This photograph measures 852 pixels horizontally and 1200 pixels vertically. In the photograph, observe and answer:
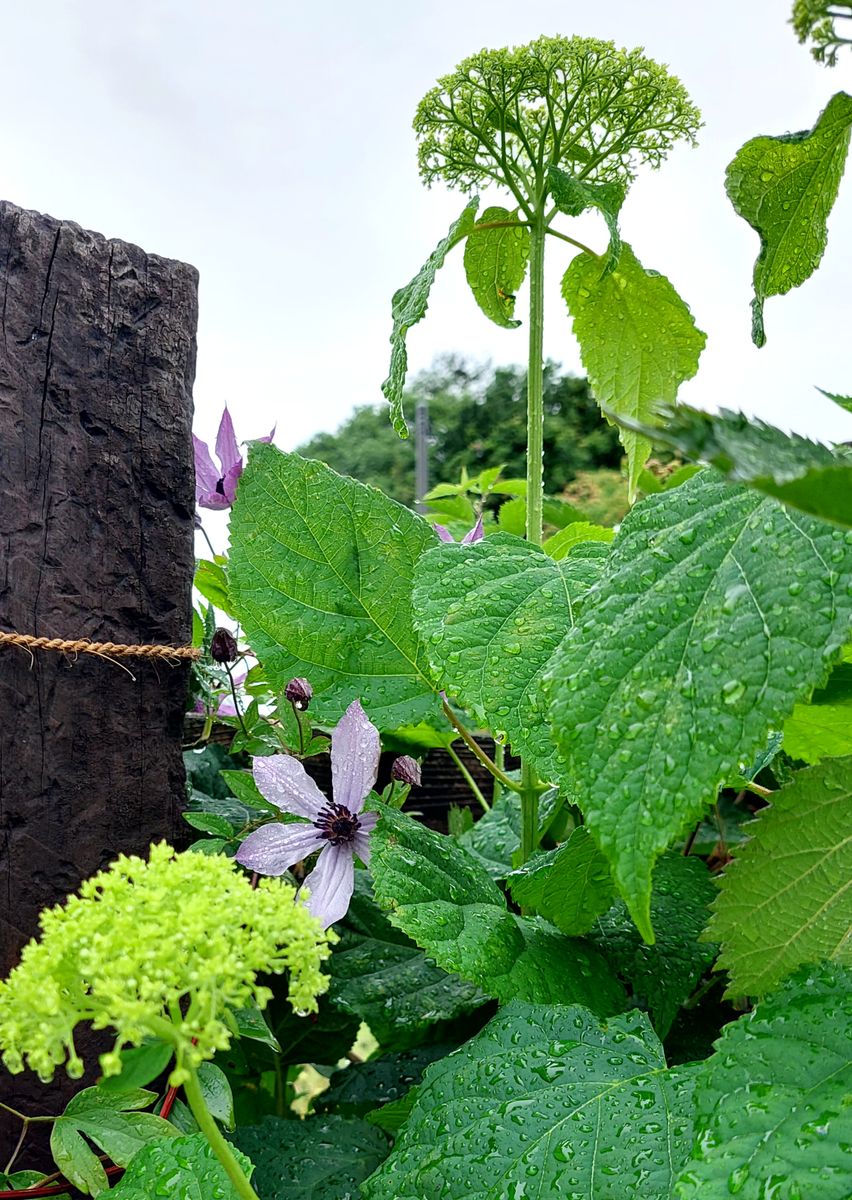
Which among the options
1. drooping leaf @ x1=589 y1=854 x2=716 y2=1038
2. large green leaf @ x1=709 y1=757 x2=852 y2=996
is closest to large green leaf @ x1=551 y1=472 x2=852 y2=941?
large green leaf @ x1=709 y1=757 x2=852 y2=996

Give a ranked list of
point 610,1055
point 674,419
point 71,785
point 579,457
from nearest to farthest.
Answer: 1. point 674,419
2. point 610,1055
3. point 71,785
4. point 579,457

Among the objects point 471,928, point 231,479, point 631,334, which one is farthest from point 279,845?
point 631,334

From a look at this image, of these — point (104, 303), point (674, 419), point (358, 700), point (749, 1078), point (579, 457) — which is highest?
point (579, 457)

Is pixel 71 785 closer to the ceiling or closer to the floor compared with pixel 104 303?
closer to the floor

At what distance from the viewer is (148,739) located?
0.82 m

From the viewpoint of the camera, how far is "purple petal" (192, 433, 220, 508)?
0.95 meters

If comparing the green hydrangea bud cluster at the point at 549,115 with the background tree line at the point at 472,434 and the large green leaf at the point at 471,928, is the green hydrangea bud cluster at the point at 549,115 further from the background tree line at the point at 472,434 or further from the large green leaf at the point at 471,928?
the background tree line at the point at 472,434

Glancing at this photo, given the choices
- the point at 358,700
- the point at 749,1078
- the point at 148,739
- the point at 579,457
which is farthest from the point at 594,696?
A: the point at 579,457

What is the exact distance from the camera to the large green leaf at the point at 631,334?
833mm

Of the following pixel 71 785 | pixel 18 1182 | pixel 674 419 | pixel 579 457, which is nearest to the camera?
pixel 674 419

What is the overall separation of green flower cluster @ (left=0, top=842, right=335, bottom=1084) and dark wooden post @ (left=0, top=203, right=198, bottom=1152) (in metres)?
0.39

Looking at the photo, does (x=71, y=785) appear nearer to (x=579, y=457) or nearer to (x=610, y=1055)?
(x=610, y=1055)

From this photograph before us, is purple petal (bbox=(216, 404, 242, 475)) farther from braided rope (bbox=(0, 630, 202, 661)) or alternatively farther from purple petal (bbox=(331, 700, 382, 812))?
purple petal (bbox=(331, 700, 382, 812))

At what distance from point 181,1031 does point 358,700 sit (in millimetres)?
407
